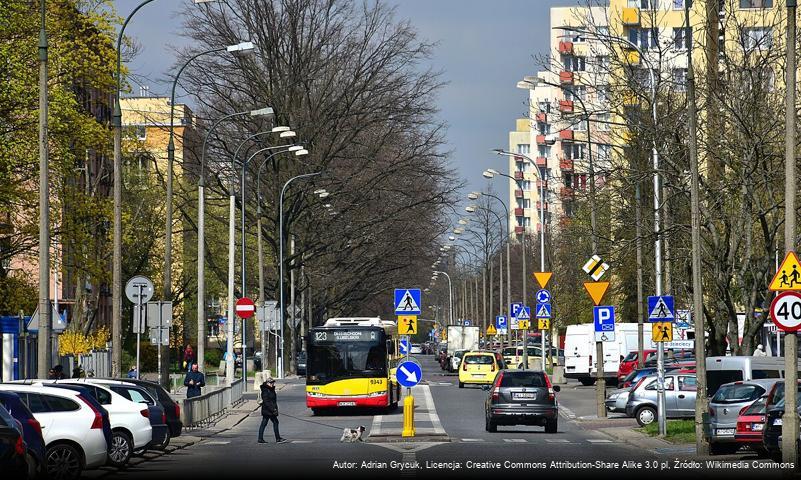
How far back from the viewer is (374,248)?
78062 millimetres

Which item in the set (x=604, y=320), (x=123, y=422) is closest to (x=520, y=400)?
(x=604, y=320)

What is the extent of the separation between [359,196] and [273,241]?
15.8 feet

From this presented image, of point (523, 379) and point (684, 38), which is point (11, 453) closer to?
point (523, 379)

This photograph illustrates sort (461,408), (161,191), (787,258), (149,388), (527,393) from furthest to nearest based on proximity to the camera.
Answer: (161,191) → (461,408) → (527,393) → (149,388) → (787,258)

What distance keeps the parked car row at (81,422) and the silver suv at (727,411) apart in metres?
10.4

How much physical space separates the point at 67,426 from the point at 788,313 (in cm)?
1091

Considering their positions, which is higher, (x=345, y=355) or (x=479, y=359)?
(x=345, y=355)

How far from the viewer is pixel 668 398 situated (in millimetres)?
38188

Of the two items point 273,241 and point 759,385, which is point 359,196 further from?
point 759,385

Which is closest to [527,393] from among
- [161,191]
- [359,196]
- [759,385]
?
[759,385]

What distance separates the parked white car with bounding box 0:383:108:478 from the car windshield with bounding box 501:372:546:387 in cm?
1354

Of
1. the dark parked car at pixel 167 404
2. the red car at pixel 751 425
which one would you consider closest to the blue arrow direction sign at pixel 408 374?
the dark parked car at pixel 167 404

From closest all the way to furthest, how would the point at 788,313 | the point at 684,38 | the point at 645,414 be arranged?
the point at 788,313 < the point at 684,38 < the point at 645,414

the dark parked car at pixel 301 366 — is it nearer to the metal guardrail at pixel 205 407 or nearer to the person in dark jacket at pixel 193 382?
the metal guardrail at pixel 205 407
